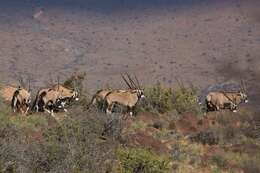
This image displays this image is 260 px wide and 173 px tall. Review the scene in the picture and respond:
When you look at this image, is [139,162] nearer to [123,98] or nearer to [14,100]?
[14,100]

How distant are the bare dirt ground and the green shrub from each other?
81.1 meters

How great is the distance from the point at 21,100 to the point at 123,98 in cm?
573

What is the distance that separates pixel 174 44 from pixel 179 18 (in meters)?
13.9

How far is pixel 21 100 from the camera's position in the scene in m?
27.8

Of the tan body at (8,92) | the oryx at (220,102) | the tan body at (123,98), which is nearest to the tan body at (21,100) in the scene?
the tan body at (8,92)

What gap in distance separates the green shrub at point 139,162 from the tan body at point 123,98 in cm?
1267

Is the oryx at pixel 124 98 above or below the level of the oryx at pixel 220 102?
above

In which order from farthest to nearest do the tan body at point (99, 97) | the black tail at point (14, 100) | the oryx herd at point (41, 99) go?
the tan body at point (99, 97), the oryx herd at point (41, 99), the black tail at point (14, 100)

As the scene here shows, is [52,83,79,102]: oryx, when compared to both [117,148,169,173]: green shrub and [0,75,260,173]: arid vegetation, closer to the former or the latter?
[0,75,260,173]: arid vegetation

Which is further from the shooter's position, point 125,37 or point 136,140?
point 125,37

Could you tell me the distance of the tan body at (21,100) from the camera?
2744 centimetres

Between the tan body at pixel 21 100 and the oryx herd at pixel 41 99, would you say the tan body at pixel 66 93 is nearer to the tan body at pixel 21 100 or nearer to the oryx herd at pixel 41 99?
the oryx herd at pixel 41 99

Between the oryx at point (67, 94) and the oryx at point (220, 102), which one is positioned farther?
the oryx at point (220, 102)

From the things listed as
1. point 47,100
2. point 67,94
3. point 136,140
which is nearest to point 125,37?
point 67,94
